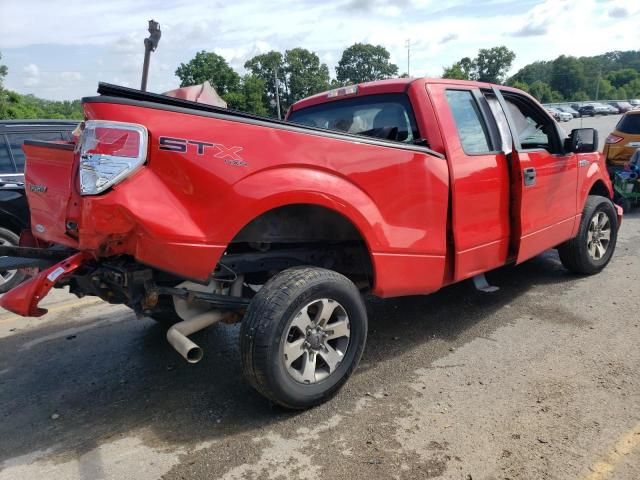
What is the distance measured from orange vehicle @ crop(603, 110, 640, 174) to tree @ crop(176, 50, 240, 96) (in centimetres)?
3606

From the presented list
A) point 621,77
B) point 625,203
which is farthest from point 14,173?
point 621,77

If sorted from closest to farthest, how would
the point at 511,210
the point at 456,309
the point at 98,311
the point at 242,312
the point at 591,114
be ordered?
the point at 242,312 < the point at 511,210 < the point at 456,309 < the point at 98,311 < the point at 591,114

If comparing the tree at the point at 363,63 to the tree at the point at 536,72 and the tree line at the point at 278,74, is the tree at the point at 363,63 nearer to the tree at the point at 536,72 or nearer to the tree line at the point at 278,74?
the tree line at the point at 278,74

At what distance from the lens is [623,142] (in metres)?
10.3

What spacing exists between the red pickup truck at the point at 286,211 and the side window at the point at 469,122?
2cm

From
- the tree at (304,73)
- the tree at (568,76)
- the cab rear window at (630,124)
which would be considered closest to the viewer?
the cab rear window at (630,124)

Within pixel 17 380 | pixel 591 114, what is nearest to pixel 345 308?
pixel 17 380

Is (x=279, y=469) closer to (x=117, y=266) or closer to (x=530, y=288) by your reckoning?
(x=117, y=266)

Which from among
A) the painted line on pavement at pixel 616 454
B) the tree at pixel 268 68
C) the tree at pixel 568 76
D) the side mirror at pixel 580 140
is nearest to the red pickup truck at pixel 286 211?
the side mirror at pixel 580 140

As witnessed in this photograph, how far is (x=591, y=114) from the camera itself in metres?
58.7

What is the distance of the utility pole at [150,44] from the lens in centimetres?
349

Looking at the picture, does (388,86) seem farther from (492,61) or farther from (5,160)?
(492,61)

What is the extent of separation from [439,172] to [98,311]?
3.60m

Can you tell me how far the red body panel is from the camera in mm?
2537
